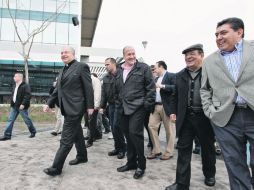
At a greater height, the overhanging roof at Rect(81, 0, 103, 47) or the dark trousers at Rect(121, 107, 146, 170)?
the overhanging roof at Rect(81, 0, 103, 47)

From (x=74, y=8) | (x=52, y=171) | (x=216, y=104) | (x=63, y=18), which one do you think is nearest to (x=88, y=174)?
(x=52, y=171)

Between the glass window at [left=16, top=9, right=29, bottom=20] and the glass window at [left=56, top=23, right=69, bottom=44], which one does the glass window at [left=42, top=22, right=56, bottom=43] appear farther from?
the glass window at [left=16, top=9, right=29, bottom=20]

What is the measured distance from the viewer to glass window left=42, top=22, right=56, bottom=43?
34.3 metres

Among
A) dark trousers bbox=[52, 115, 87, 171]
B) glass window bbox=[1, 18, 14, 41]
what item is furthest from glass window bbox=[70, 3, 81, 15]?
dark trousers bbox=[52, 115, 87, 171]

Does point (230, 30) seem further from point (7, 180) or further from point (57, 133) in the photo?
point (57, 133)

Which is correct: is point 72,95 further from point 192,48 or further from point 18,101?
point 18,101

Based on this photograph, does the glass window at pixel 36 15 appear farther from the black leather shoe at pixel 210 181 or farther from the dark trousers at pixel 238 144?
the dark trousers at pixel 238 144

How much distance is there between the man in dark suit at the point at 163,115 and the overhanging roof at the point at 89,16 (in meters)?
27.3

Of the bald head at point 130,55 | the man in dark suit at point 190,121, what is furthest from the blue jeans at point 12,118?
the man in dark suit at point 190,121

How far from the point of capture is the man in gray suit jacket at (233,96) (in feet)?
10.0

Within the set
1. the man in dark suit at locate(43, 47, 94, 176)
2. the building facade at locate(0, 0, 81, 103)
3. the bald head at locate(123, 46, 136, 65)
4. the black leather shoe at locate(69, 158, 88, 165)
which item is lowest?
the black leather shoe at locate(69, 158, 88, 165)

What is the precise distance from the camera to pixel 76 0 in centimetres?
3541

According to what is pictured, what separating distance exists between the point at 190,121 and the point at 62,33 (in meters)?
32.7

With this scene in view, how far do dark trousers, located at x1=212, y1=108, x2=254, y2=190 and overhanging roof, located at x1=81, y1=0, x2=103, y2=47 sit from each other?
30.8 m
